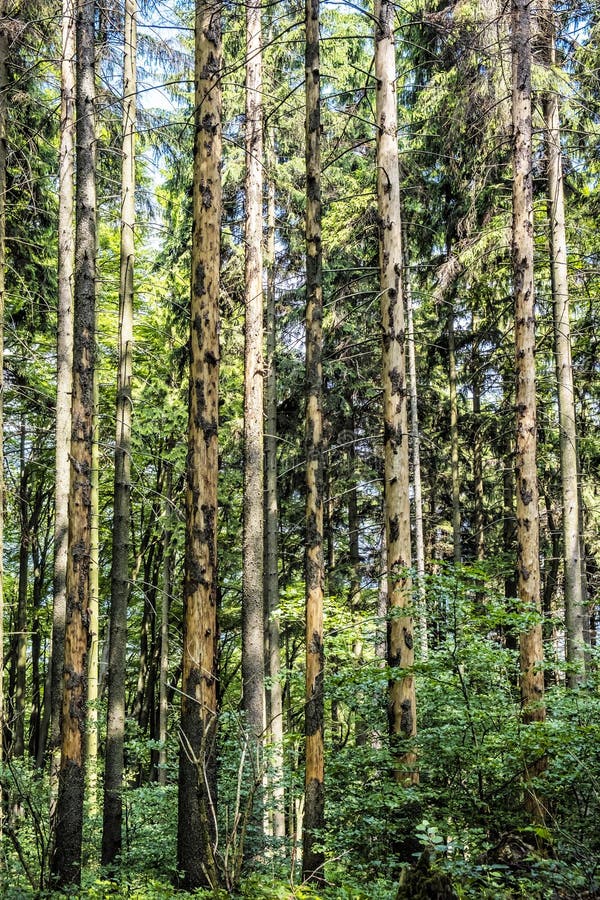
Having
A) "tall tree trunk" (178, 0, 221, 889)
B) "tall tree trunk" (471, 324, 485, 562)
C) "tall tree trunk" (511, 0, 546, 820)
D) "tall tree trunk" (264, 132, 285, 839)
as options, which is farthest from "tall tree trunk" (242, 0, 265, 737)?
"tall tree trunk" (471, 324, 485, 562)

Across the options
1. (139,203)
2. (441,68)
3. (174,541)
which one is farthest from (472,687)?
(441,68)

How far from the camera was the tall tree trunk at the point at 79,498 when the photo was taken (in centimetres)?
721

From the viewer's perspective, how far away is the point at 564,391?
1233 cm

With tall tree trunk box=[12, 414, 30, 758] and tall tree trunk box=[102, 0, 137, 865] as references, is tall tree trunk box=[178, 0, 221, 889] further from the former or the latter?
tall tree trunk box=[12, 414, 30, 758]

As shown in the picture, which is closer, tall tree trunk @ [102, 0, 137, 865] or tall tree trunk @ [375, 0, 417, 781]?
tall tree trunk @ [375, 0, 417, 781]

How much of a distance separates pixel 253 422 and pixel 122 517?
9.10ft

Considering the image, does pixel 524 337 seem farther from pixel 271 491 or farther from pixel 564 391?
pixel 271 491

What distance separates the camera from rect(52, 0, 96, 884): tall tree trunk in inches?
284

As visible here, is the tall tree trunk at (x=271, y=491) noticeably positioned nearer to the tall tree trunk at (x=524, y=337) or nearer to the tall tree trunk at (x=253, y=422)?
the tall tree trunk at (x=253, y=422)

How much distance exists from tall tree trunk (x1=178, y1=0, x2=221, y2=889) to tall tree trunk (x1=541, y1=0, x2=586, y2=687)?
6.53 metres

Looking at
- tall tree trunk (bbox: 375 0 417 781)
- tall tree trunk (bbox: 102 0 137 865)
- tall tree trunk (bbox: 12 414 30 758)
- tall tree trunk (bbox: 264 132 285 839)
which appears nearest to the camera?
tall tree trunk (bbox: 375 0 417 781)

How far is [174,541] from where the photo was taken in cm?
1491

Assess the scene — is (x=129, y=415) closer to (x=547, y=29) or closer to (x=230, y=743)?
(x=230, y=743)

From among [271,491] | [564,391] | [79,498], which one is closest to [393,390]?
[79,498]
